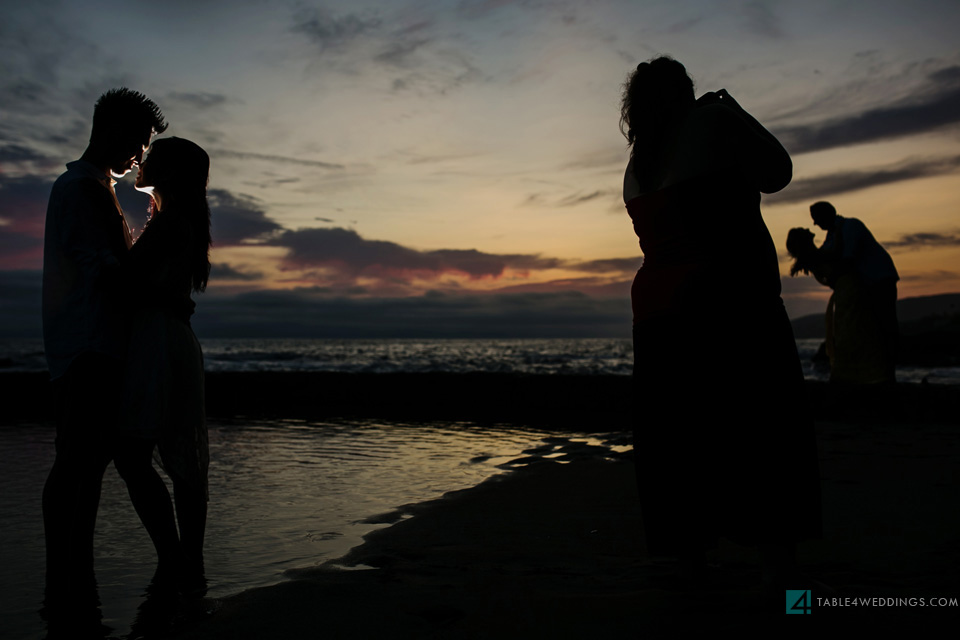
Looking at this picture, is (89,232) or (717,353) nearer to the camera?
(717,353)

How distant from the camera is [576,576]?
2465mm

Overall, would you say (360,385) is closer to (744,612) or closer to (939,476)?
(939,476)

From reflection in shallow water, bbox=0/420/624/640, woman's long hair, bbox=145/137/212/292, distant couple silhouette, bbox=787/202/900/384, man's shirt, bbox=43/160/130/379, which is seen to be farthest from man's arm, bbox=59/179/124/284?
distant couple silhouette, bbox=787/202/900/384

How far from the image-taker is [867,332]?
23.0 feet

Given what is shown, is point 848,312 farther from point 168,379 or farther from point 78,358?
point 78,358

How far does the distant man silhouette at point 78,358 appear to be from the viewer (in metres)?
2.37

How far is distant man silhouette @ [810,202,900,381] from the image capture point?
687cm

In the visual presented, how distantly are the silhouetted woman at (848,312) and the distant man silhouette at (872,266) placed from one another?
31 millimetres

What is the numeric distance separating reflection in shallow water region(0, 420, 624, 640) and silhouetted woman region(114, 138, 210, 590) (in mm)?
225

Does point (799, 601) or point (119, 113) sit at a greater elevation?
point (119, 113)

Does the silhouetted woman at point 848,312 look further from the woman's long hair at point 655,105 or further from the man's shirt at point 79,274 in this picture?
the man's shirt at point 79,274

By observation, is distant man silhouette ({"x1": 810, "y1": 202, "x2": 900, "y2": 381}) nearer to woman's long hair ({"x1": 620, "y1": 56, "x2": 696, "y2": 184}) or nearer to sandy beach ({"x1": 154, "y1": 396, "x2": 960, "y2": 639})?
sandy beach ({"x1": 154, "y1": 396, "x2": 960, "y2": 639})

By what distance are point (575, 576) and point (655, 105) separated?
5.51 ft

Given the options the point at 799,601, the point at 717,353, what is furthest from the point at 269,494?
the point at 799,601
